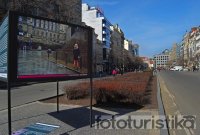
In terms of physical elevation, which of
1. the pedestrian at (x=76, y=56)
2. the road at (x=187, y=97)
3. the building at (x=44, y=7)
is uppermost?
the building at (x=44, y=7)

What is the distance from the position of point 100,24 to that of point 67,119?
433 feet

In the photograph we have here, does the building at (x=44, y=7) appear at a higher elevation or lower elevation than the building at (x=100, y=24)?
lower

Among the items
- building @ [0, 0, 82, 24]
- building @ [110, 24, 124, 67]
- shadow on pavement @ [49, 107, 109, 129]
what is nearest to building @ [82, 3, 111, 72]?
building @ [110, 24, 124, 67]

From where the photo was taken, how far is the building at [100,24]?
139 metres

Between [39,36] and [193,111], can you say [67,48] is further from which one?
[193,111]

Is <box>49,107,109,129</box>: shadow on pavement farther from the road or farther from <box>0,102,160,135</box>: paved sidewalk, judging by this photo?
the road

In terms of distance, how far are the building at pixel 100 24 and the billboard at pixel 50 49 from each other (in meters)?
125

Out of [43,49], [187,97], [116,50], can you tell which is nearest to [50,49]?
[43,49]

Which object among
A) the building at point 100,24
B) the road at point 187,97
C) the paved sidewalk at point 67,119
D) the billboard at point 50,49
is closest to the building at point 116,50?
the building at point 100,24

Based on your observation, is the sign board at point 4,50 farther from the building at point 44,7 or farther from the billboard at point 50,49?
the building at point 44,7

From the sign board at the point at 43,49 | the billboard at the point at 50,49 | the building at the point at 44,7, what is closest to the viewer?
the sign board at the point at 43,49

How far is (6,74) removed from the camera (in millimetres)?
6941

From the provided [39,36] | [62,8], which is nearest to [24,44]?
[39,36]

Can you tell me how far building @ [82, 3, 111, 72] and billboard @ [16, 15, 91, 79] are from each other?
12547 cm
